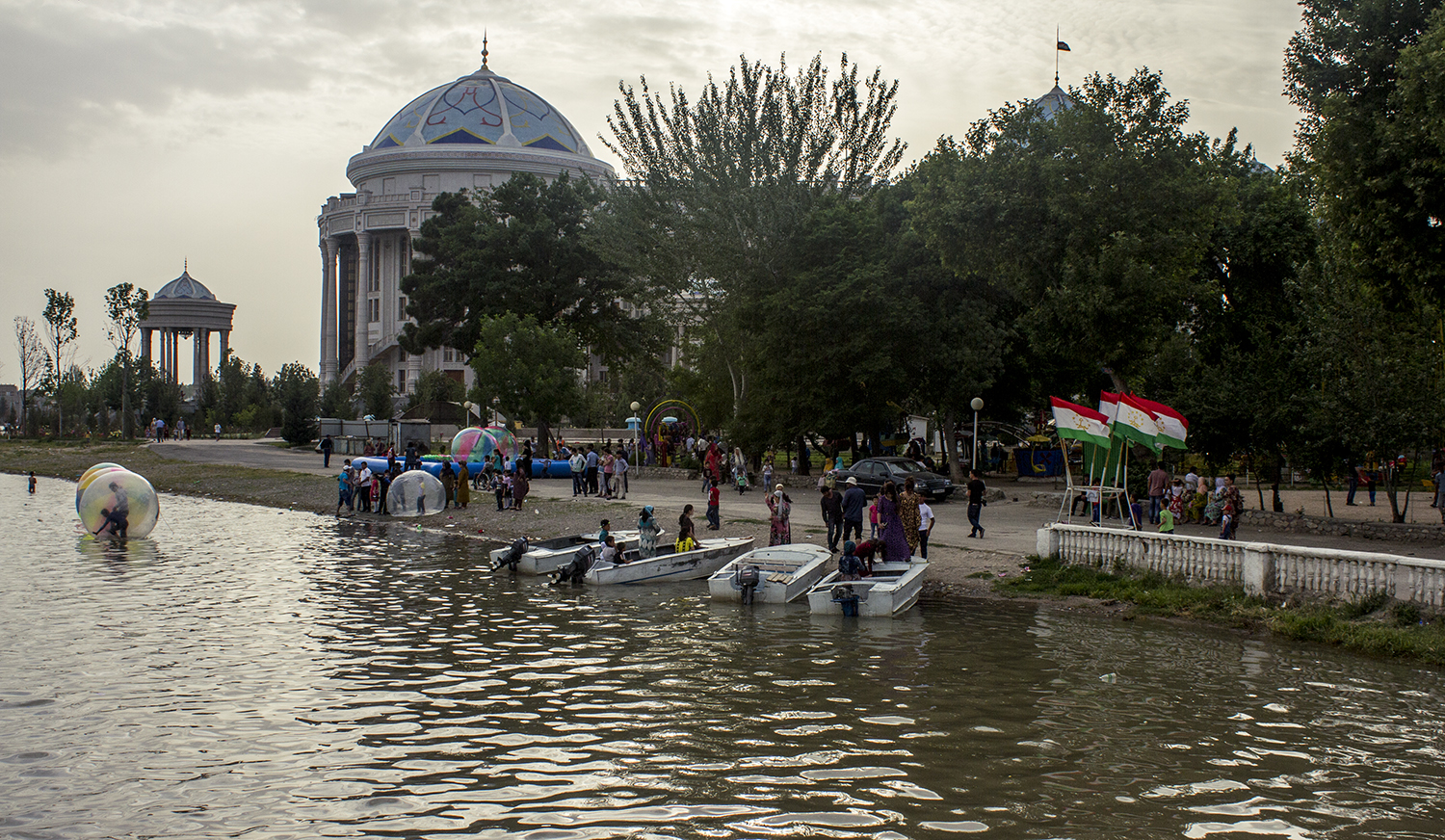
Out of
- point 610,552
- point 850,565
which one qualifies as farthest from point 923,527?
point 610,552

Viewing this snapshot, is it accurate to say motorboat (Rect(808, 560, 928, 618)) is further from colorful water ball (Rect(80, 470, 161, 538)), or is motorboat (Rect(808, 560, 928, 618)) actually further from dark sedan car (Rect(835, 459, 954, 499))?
colorful water ball (Rect(80, 470, 161, 538))

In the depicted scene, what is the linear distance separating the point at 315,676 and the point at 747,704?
5338mm

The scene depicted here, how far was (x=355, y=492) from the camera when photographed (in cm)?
3778

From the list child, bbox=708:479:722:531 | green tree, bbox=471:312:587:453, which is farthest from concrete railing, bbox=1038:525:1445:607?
green tree, bbox=471:312:587:453

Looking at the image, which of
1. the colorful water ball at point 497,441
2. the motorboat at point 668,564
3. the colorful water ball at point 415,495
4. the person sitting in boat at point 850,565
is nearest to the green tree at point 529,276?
the colorful water ball at point 497,441

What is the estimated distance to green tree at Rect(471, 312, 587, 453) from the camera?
56.2 meters

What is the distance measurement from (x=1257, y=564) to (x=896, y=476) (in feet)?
59.4

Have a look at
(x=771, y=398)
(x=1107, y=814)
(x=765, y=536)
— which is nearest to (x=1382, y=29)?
(x=765, y=536)

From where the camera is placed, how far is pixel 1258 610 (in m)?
16.8

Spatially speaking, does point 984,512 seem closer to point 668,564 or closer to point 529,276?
point 668,564

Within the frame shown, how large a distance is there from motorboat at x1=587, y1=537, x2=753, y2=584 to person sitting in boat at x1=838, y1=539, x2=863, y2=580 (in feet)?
13.9

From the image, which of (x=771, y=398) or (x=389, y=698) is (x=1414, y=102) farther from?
(x=771, y=398)

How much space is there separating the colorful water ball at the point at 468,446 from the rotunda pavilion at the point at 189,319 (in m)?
109

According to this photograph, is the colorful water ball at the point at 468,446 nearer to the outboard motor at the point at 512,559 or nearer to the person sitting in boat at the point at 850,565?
the outboard motor at the point at 512,559
